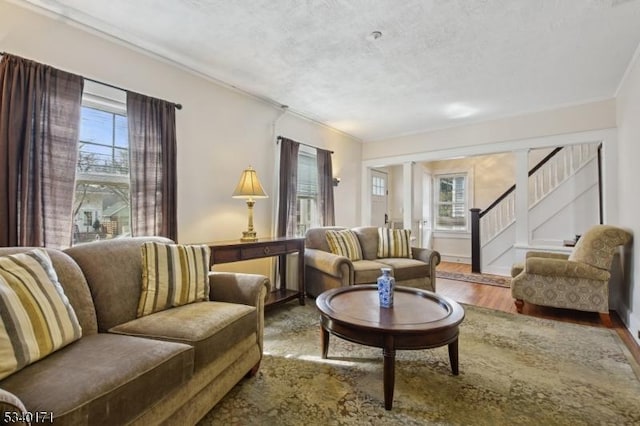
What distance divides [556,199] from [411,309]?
14.5ft

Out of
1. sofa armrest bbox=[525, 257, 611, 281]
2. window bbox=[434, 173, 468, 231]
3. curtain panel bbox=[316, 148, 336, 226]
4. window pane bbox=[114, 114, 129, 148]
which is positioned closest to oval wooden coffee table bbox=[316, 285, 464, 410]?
sofa armrest bbox=[525, 257, 611, 281]

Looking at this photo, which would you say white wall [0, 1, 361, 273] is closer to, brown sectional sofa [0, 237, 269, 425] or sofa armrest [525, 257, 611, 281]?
brown sectional sofa [0, 237, 269, 425]

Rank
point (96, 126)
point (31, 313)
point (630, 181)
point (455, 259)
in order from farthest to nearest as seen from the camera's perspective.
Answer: point (455, 259) < point (630, 181) < point (96, 126) < point (31, 313)

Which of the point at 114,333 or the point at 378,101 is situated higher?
the point at 378,101

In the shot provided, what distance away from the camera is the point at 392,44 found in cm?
248

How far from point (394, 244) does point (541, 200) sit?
3008 millimetres

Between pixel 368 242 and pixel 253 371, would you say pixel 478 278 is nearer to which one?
pixel 368 242

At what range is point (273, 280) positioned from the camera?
145 inches

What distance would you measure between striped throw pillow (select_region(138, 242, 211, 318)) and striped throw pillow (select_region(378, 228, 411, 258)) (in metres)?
2.49

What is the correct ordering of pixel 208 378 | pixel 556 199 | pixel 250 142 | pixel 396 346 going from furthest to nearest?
pixel 556 199 → pixel 250 142 → pixel 396 346 → pixel 208 378

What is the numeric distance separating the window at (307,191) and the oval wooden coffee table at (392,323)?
86.2 inches

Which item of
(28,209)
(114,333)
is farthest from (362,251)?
(28,209)

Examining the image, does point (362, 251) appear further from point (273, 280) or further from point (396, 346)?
point (396, 346)

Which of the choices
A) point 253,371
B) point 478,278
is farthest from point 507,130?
point 253,371
